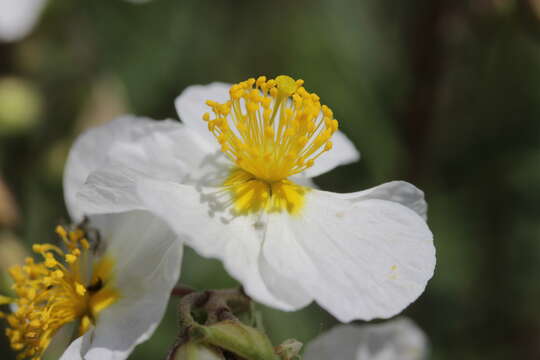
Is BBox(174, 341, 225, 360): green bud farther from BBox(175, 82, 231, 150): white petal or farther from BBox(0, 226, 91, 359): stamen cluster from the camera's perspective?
BBox(175, 82, 231, 150): white petal

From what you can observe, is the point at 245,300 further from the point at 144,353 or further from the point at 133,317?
the point at 144,353

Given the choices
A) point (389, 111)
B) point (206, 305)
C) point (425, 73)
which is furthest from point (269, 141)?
point (389, 111)

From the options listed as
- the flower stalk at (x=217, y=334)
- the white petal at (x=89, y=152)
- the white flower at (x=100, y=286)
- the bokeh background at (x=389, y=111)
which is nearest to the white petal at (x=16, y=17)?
the bokeh background at (x=389, y=111)

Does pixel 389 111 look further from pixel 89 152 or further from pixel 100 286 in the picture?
pixel 100 286

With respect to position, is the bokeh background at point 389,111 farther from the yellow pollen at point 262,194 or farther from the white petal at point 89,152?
the yellow pollen at point 262,194

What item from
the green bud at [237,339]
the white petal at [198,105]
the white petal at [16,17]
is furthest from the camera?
the white petal at [16,17]

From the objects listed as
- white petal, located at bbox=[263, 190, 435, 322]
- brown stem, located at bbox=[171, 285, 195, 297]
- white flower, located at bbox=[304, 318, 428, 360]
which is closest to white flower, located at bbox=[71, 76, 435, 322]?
white petal, located at bbox=[263, 190, 435, 322]

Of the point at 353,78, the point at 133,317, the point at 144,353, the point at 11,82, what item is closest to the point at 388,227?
the point at 133,317
